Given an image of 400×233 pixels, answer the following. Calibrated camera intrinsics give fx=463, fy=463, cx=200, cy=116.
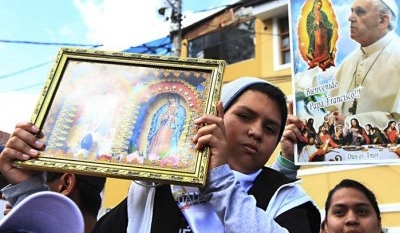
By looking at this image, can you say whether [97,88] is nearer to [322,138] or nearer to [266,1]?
[322,138]

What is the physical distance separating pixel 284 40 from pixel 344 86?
9699 millimetres

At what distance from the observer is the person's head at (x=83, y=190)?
6.34 ft

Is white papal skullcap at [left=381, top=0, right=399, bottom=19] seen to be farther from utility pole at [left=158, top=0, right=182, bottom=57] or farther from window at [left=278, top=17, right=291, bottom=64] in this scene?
window at [left=278, top=17, right=291, bottom=64]

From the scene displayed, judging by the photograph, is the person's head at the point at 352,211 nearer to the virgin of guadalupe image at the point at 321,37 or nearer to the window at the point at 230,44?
the virgin of guadalupe image at the point at 321,37

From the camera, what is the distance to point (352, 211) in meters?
2.44

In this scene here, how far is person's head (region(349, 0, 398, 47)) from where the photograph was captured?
1.89 metres

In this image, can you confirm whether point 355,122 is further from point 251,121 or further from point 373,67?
point 251,121

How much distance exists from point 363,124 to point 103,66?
3.45 ft

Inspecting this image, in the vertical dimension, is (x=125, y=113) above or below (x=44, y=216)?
above

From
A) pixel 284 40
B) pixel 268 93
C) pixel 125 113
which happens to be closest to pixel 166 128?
pixel 125 113

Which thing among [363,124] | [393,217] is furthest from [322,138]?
[393,217]

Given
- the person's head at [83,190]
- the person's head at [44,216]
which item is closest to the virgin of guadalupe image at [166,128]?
the person's head at [44,216]

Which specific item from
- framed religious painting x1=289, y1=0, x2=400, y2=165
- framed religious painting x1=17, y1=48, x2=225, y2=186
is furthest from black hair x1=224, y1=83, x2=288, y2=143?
framed religious painting x1=289, y1=0, x2=400, y2=165

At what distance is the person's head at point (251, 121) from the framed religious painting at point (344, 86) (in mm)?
478
